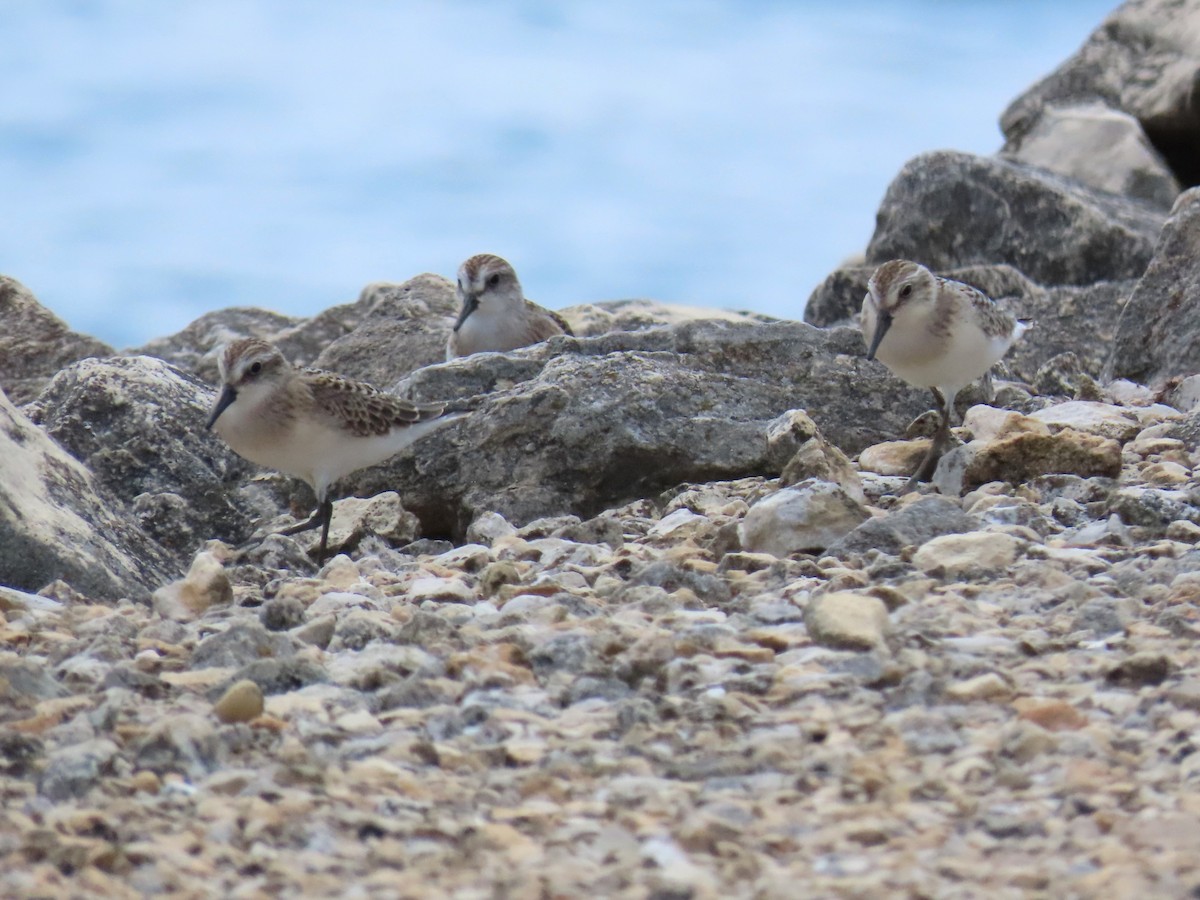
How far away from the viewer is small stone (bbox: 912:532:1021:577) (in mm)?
7418

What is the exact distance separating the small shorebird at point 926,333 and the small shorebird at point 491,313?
14.1 feet

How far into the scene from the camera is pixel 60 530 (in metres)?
8.34

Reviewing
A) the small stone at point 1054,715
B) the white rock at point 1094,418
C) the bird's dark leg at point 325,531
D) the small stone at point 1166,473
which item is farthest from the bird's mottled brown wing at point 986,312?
the small stone at point 1054,715

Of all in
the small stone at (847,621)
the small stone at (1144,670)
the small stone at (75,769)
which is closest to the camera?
the small stone at (75,769)

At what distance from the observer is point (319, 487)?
1023 cm

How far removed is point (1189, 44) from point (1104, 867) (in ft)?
65.9

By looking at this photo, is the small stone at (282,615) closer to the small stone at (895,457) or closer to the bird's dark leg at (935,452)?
the bird's dark leg at (935,452)

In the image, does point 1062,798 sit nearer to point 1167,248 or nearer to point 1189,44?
point 1167,248

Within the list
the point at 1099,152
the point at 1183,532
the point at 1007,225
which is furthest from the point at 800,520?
the point at 1099,152

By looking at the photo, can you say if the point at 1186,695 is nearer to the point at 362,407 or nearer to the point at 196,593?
the point at 196,593

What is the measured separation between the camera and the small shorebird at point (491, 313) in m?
14.1

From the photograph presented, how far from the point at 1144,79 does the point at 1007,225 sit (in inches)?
231

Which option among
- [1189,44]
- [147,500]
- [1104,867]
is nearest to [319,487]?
[147,500]

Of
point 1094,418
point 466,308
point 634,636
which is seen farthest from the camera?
point 466,308
